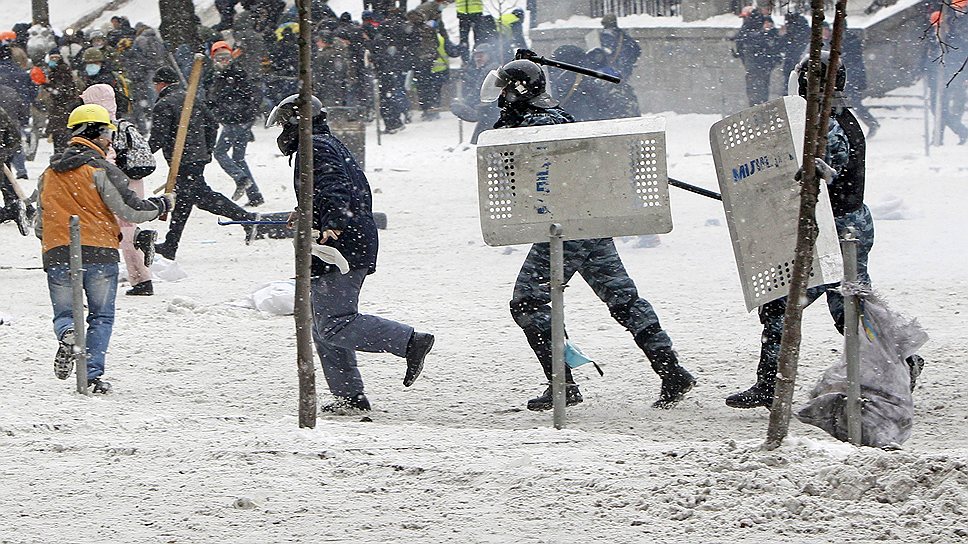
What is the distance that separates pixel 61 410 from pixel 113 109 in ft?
Result: 14.6

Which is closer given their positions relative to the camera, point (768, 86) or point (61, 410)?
point (61, 410)

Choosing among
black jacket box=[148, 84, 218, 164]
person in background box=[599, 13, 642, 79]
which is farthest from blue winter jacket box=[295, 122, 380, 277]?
person in background box=[599, 13, 642, 79]

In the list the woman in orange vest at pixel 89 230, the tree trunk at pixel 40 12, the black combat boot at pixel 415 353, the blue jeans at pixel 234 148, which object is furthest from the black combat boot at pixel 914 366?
the tree trunk at pixel 40 12

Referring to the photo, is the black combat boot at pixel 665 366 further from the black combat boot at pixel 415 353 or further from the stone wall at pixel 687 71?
the stone wall at pixel 687 71

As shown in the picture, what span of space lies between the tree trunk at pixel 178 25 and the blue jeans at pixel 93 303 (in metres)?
17.2

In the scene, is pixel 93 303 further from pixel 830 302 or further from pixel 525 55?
pixel 830 302

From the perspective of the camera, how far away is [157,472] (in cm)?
539

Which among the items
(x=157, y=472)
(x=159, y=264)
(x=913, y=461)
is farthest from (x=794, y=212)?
(x=159, y=264)

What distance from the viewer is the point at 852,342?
573 cm

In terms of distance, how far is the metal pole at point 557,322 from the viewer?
5957 mm

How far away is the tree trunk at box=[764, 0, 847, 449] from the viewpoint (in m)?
4.89

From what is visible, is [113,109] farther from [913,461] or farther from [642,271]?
[913,461]

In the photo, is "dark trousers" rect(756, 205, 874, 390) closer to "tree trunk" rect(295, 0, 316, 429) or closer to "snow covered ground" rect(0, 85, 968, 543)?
"snow covered ground" rect(0, 85, 968, 543)

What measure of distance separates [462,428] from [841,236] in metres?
1.98
